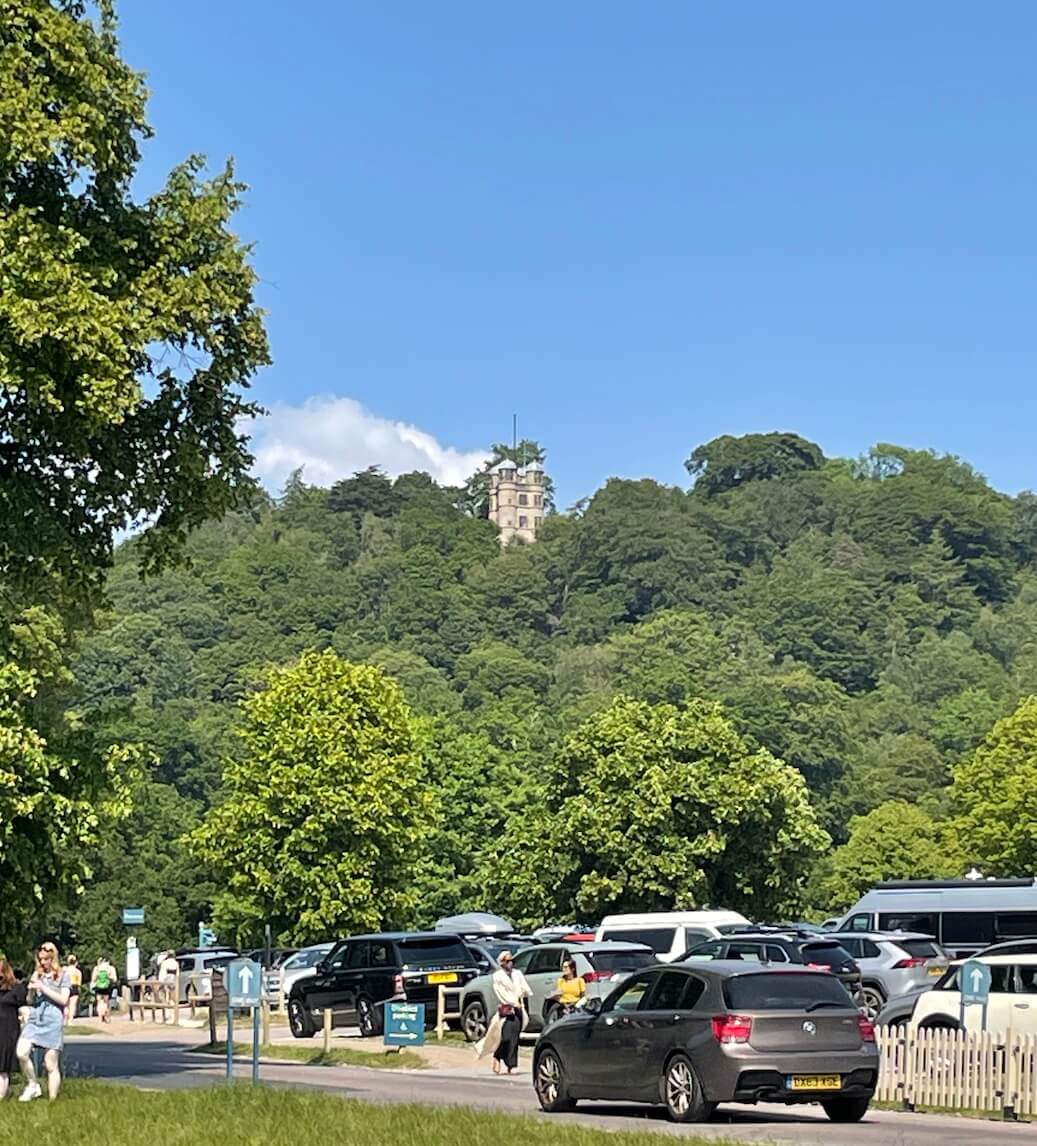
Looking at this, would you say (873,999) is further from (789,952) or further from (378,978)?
(378,978)

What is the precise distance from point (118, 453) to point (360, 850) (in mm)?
37921

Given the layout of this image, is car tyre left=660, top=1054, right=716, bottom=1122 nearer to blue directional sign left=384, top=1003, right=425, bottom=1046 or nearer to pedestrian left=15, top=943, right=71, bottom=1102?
pedestrian left=15, top=943, right=71, bottom=1102

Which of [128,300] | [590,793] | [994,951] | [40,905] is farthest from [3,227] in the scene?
[590,793]

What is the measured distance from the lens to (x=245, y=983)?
29.1 m

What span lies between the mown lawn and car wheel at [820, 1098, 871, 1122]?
14.8 feet

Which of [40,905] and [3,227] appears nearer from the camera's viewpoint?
[3,227]

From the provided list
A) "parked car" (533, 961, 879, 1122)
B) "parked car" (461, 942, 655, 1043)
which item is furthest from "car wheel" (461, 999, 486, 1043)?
"parked car" (533, 961, 879, 1122)

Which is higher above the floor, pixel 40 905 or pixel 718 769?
pixel 718 769

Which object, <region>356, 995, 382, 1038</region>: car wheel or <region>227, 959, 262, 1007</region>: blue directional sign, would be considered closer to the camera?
<region>227, 959, 262, 1007</region>: blue directional sign

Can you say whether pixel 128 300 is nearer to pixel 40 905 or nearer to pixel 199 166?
pixel 199 166

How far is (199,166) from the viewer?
1182 inches

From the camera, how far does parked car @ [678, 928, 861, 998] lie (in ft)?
119

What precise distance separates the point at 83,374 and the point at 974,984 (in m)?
13.6

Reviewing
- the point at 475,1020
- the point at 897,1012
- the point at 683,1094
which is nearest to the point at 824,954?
the point at 897,1012
